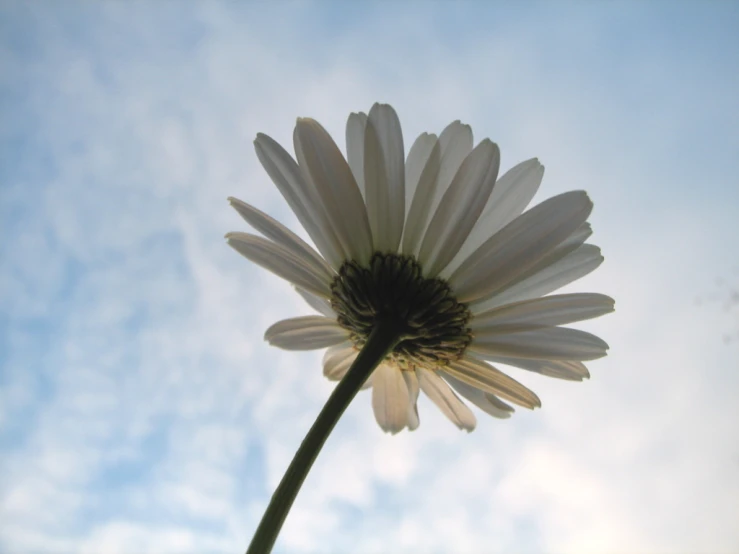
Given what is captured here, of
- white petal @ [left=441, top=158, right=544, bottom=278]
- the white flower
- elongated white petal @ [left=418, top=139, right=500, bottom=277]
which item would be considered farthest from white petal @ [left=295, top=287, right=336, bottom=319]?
white petal @ [left=441, top=158, right=544, bottom=278]

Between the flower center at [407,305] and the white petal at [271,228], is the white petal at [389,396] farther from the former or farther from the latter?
the white petal at [271,228]

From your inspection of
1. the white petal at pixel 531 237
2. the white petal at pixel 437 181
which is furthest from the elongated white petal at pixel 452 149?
the white petal at pixel 531 237

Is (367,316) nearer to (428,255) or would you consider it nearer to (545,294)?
(428,255)

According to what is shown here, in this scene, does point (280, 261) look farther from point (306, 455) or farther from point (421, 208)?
point (306, 455)

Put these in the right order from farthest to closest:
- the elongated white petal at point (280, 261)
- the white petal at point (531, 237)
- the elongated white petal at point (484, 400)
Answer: the elongated white petal at point (484, 400)
the elongated white petal at point (280, 261)
the white petal at point (531, 237)

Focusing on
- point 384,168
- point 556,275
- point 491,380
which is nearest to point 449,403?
point 491,380
